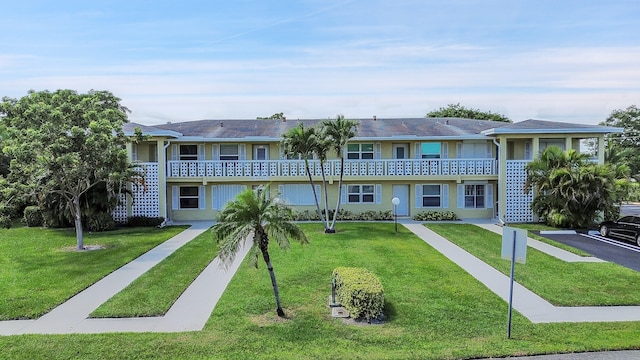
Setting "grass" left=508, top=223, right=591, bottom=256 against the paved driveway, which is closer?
the paved driveway

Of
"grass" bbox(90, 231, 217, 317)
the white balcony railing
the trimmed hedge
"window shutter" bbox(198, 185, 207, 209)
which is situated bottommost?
Result: "grass" bbox(90, 231, 217, 317)

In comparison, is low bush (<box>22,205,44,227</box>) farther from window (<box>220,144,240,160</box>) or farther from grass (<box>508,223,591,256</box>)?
grass (<box>508,223,591,256</box>)

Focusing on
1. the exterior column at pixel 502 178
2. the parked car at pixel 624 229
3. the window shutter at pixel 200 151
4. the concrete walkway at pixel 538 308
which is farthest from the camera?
the window shutter at pixel 200 151

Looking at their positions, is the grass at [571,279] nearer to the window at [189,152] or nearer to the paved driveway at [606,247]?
the paved driveway at [606,247]

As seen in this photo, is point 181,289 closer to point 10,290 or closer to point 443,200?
point 10,290

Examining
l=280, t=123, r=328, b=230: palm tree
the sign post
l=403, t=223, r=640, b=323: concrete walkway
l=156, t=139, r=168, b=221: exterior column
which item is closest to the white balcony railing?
l=156, t=139, r=168, b=221: exterior column

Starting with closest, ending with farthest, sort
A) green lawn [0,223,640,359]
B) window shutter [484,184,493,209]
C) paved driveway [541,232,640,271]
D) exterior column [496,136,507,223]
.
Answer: green lawn [0,223,640,359] < paved driveway [541,232,640,271] < exterior column [496,136,507,223] < window shutter [484,184,493,209]

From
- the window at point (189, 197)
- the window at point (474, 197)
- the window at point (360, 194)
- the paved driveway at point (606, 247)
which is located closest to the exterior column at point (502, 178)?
the window at point (474, 197)

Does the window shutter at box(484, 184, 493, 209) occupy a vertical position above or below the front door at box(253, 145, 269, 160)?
below
